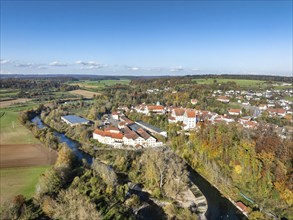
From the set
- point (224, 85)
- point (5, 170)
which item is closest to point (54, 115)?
point (5, 170)

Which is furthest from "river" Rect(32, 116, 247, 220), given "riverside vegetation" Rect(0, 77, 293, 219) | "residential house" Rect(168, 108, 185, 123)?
"residential house" Rect(168, 108, 185, 123)

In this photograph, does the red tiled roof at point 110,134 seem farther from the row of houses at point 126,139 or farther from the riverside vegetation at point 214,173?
the riverside vegetation at point 214,173

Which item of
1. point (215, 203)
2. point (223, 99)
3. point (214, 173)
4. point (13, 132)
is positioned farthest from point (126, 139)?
point (223, 99)

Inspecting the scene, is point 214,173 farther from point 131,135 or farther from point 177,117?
point 177,117

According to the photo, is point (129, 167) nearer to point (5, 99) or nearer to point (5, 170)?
point (5, 170)

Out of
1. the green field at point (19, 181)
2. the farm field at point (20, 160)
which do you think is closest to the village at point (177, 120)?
the farm field at point (20, 160)
